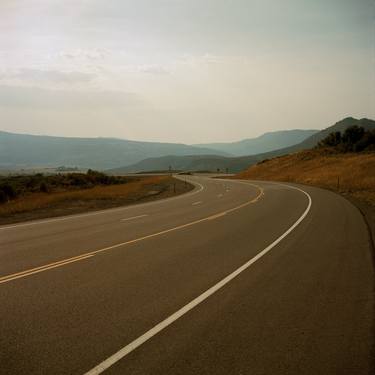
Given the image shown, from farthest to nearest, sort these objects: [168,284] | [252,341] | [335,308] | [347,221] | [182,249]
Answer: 1. [347,221]
2. [182,249]
3. [168,284]
4. [335,308]
5. [252,341]

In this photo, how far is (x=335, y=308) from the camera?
639 cm

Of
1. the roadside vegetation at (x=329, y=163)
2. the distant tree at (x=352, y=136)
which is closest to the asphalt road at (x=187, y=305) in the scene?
the roadside vegetation at (x=329, y=163)

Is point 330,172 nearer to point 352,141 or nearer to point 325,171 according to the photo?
point 325,171

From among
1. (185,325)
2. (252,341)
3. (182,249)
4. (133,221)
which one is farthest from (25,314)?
(133,221)

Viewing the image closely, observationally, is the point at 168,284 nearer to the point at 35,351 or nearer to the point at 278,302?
the point at 278,302

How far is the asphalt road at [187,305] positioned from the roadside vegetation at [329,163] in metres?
40.4

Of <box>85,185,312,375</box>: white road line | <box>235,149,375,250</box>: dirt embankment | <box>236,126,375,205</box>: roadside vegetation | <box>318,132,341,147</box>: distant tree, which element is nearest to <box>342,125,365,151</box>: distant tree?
<box>236,126,375,205</box>: roadside vegetation

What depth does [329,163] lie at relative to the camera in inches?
2763

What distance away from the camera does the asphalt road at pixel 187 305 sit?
15.2 ft

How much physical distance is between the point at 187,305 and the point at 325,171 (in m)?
56.4

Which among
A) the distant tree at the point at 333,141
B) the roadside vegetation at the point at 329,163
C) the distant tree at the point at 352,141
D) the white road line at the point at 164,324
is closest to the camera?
the white road line at the point at 164,324

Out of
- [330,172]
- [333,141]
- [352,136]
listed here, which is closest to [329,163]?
[330,172]

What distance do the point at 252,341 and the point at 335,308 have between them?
6.13 ft

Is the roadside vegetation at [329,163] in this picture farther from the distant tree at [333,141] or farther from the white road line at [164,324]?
the white road line at [164,324]
